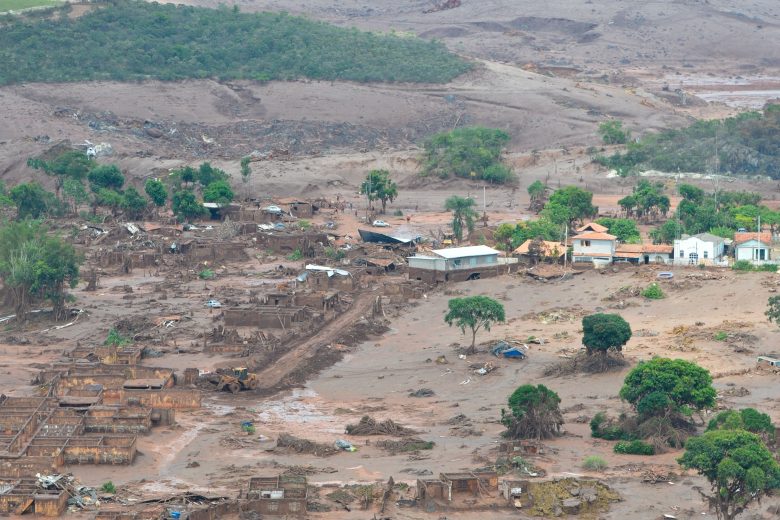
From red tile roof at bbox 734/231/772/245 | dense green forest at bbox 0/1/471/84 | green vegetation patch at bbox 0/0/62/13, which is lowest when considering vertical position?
red tile roof at bbox 734/231/772/245

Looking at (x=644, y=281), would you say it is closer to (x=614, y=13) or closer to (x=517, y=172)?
(x=517, y=172)

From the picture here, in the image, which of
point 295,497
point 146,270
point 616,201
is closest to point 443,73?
point 616,201

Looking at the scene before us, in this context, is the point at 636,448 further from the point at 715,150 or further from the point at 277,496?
the point at 715,150

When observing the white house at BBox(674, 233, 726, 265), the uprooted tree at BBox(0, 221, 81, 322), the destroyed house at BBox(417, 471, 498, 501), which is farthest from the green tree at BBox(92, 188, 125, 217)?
the destroyed house at BBox(417, 471, 498, 501)

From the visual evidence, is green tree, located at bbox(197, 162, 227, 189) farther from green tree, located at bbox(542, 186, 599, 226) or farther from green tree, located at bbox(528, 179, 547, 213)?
green tree, located at bbox(542, 186, 599, 226)

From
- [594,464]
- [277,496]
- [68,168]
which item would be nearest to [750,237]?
[594,464]

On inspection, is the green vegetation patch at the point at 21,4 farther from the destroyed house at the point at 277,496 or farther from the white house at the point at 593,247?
the destroyed house at the point at 277,496
